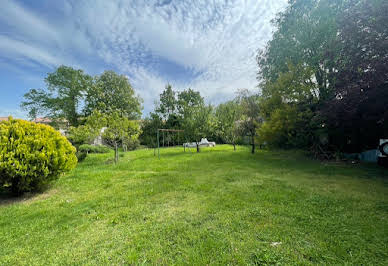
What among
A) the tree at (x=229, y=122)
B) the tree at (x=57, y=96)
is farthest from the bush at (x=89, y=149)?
the tree at (x=229, y=122)

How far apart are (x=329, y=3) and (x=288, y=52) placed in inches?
115

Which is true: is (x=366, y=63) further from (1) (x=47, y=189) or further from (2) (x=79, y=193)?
(1) (x=47, y=189)

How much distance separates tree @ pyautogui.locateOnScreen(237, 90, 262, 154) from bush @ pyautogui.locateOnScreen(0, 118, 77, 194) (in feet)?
38.1

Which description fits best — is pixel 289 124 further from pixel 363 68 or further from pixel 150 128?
pixel 150 128

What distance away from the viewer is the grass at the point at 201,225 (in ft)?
5.97

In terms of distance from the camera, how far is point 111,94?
20.9 metres

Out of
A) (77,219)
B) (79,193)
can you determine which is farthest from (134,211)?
(79,193)

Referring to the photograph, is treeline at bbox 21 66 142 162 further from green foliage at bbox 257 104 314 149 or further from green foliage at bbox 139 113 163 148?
green foliage at bbox 257 104 314 149

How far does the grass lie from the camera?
5.97 feet

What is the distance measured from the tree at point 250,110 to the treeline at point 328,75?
1509 millimetres

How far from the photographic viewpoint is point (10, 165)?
3.30m

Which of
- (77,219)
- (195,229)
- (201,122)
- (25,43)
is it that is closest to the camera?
(195,229)

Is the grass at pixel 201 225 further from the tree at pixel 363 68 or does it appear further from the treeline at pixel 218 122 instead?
the treeline at pixel 218 122

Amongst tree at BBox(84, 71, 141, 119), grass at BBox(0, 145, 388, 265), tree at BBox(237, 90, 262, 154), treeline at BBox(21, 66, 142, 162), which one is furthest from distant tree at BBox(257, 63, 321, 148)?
tree at BBox(84, 71, 141, 119)
